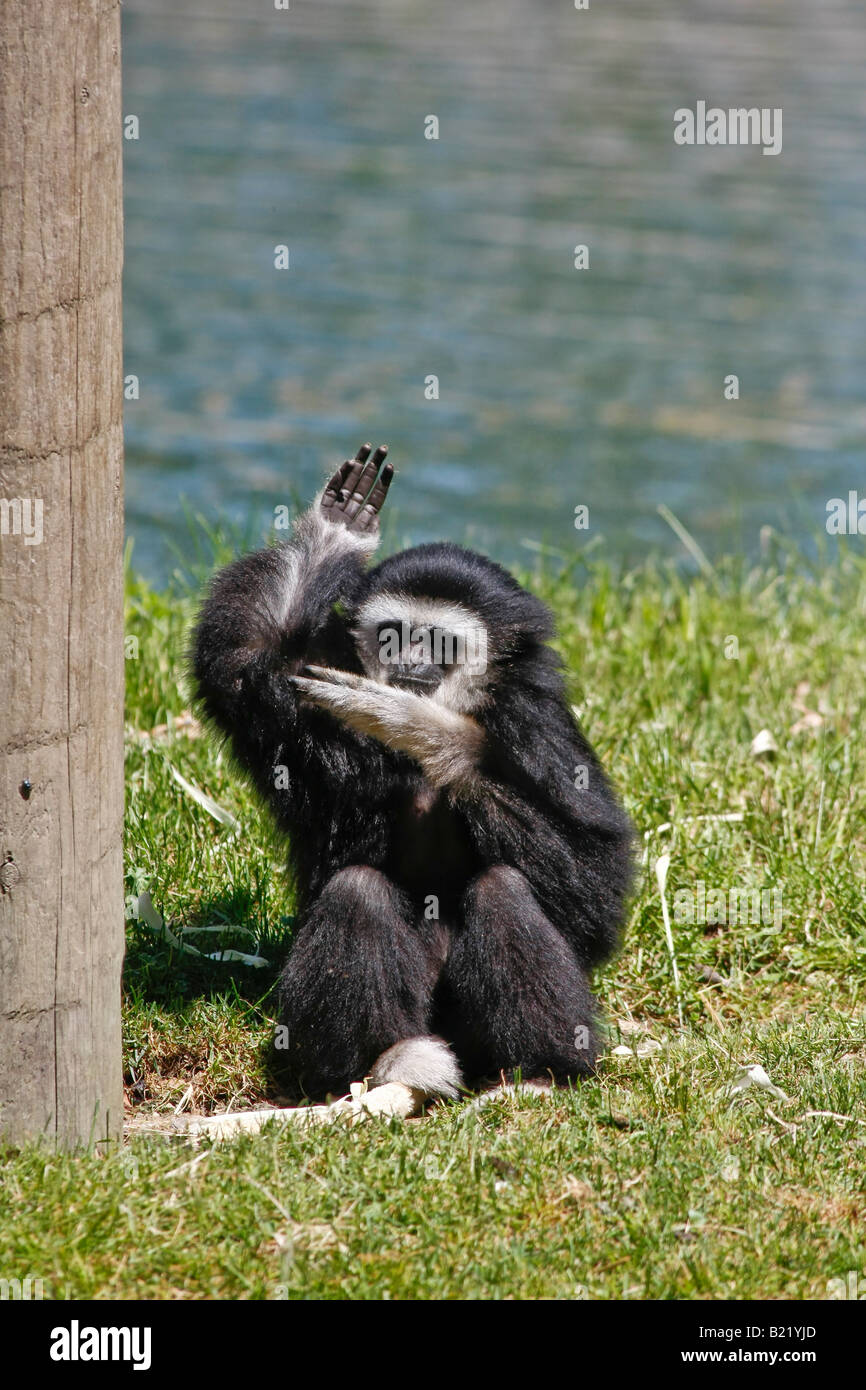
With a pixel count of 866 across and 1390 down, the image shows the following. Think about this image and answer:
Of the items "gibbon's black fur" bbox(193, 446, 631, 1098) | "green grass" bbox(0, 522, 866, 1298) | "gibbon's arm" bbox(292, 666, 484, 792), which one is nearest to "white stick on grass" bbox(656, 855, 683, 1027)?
"green grass" bbox(0, 522, 866, 1298)

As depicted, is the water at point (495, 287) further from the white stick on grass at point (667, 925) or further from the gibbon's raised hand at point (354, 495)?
the gibbon's raised hand at point (354, 495)

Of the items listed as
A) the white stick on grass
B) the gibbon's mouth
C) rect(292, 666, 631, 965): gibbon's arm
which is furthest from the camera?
the white stick on grass

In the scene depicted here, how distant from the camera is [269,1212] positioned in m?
4.00

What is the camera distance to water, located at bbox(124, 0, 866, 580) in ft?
45.4

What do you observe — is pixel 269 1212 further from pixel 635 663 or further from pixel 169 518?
pixel 169 518

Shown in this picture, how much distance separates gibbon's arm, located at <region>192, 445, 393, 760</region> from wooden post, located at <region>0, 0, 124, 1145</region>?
880 mm

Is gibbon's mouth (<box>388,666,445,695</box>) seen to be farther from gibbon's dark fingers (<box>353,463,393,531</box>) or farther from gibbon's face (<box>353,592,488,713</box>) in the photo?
gibbon's dark fingers (<box>353,463,393,531</box>)

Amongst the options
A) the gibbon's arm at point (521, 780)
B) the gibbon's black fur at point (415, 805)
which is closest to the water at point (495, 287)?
the gibbon's black fur at point (415, 805)

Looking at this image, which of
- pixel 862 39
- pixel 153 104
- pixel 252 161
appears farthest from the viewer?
pixel 862 39

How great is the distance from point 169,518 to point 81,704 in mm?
8519

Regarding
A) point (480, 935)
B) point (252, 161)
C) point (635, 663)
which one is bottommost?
point (480, 935)

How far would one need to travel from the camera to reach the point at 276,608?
522 centimetres

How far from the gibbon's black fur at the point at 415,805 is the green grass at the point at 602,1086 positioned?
0.35m

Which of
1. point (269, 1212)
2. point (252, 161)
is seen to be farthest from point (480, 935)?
point (252, 161)
